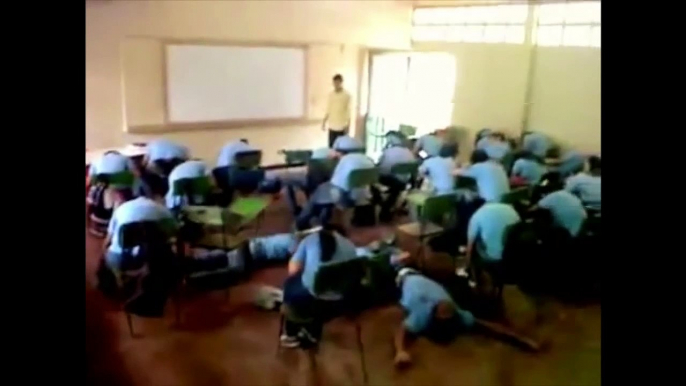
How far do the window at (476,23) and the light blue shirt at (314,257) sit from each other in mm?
964

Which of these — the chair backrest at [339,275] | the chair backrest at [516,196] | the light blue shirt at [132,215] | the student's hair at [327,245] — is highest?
the chair backrest at [516,196]

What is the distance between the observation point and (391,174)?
303 cm

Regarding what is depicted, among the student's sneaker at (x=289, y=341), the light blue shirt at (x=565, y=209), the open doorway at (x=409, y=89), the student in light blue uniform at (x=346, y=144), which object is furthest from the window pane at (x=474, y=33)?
the student's sneaker at (x=289, y=341)

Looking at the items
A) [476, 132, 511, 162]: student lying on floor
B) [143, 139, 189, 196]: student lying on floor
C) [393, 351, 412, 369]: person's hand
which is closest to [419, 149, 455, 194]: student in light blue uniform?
[476, 132, 511, 162]: student lying on floor

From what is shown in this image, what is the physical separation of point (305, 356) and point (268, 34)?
1.44 meters

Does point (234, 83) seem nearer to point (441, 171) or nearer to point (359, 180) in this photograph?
point (359, 180)

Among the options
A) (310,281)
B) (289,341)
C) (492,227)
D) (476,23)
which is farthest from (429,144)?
(289,341)

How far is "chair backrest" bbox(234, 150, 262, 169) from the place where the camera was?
267 centimetres

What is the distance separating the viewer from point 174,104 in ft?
8.83

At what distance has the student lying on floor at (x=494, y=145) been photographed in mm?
2715

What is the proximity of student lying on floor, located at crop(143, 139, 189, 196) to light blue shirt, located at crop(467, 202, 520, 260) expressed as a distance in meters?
1.36

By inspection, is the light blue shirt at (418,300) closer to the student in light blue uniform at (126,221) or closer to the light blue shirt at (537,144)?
the light blue shirt at (537,144)

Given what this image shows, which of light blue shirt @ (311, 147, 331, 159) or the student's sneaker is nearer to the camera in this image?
the student's sneaker

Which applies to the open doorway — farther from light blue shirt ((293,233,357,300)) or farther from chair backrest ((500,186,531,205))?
light blue shirt ((293,233,357,300))
